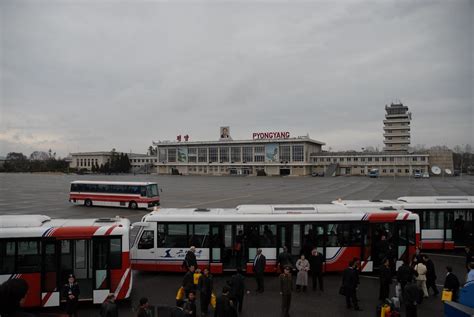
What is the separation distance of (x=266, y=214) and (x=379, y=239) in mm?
4313

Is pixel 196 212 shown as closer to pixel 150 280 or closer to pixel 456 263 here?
pixel 150 280

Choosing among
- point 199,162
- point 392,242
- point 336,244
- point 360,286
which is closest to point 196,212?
point 336,244

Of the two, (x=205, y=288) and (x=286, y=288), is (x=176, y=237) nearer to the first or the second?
(x=205, y=288)

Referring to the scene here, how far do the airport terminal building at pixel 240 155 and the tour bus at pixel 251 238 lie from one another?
A: 102 m

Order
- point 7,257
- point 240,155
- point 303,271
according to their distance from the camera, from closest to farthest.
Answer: point 7,257
point 303,271
point 240,155

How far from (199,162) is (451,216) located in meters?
117

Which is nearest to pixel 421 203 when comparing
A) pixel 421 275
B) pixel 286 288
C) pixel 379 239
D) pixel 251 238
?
pixel 379 239

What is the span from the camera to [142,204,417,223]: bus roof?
483 inches

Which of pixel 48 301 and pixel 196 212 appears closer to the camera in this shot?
pixel 48 301

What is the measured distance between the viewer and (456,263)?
14.1 m

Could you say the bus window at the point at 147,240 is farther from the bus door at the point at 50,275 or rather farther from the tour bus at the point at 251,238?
the bus door at the point at 50,275

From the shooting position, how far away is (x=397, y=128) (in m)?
114

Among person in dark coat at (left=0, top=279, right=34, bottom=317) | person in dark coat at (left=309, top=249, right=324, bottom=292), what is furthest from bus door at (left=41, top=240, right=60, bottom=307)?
person in dark coat at (left=309, top=249, right=324, bottom=292)

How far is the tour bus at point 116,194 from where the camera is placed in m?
30.8
